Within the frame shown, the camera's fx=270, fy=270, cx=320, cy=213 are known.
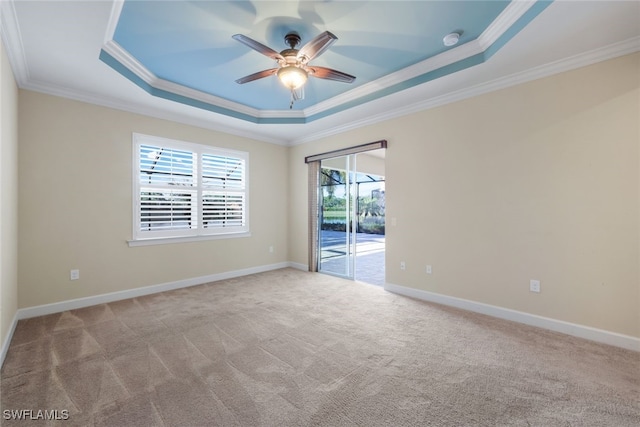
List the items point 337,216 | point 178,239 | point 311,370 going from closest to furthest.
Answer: point 311,370 → point 178,239 → point 337,216

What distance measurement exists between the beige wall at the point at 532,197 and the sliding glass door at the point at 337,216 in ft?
3.19

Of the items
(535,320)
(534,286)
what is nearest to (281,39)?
(534,286)

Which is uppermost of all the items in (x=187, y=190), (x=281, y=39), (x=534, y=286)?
(x=281, y=39)

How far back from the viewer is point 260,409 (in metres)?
1.72

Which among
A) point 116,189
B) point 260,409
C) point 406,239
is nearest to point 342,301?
point 406,239

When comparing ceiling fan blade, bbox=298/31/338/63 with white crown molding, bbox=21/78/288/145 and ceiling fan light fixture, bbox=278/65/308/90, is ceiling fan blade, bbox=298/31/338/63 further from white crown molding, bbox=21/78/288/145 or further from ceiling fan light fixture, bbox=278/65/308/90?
white crown molding, bbox=21/78/288/145

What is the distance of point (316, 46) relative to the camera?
229 cm

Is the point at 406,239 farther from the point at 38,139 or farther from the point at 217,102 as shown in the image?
the point at 38,139

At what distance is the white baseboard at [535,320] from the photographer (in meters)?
2.48

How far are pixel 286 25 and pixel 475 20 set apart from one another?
5.56 ft

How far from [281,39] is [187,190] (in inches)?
110

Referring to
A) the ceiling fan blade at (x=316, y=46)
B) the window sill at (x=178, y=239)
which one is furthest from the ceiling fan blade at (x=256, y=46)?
the window sill at (x=178, y=239)

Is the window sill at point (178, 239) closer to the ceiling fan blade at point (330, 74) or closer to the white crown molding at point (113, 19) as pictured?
the white crown molding at point (113, 19)

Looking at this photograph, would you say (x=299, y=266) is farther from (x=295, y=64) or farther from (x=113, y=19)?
(x=113, y=19)
